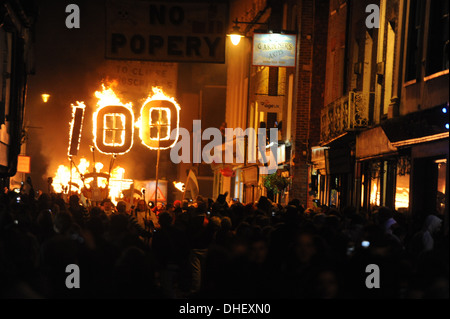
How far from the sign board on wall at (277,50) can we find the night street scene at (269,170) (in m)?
0.05

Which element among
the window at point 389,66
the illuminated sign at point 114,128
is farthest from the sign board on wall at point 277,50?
the illuminated sign at point 114,128

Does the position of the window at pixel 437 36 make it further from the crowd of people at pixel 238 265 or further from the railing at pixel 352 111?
the railing at pixel 352 111

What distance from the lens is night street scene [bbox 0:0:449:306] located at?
26.7 feet

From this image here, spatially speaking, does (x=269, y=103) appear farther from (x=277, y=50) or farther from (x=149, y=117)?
(x=149, y=117)

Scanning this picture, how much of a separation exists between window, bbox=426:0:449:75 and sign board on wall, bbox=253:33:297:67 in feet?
36.8

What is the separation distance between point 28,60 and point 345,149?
13.7 metres

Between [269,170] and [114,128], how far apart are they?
6.92 metres

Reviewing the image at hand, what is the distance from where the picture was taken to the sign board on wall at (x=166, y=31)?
23.7 metres

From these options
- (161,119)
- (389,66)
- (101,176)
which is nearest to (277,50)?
(161,119)

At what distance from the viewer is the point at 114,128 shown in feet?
115

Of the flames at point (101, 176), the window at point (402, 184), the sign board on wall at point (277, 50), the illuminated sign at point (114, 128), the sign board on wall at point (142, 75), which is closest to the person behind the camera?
the window at point (402, 184)

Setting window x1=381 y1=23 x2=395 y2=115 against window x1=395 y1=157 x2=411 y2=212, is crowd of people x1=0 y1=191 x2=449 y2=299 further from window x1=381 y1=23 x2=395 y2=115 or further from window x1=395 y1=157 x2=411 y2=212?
window x1=381 y1=23 x2=395 y2=115

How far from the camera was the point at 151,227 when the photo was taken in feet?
59.9

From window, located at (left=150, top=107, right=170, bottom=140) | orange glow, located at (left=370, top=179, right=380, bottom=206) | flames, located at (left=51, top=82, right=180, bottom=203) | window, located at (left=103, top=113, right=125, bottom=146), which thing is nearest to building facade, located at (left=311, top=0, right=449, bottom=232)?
orange glow, located at (left=370, top=179, right=380, bottom=206)
